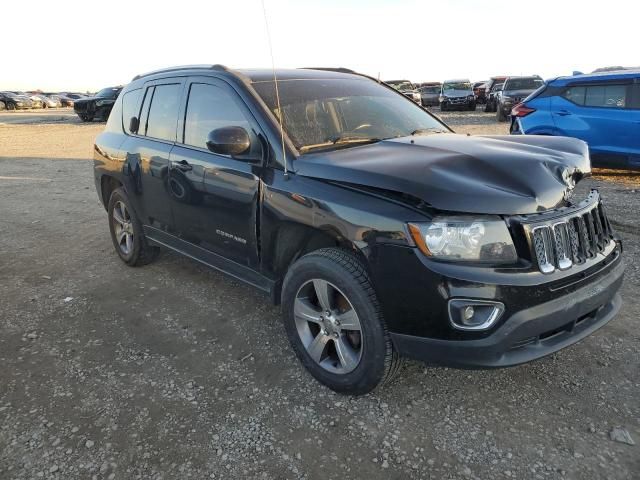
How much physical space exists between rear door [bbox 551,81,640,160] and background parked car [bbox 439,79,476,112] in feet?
55.4

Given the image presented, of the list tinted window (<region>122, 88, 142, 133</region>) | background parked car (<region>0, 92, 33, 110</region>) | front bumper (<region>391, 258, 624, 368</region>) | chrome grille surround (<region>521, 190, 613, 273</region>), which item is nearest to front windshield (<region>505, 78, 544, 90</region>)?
tinted window (<region>122, 88, 142, 133</region>)

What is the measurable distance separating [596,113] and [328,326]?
Result: 22.3 feet

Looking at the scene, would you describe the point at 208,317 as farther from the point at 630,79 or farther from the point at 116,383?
the point at 630,79

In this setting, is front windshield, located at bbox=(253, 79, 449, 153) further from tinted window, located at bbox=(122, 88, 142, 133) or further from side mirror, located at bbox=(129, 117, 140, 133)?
tinted window, located at bbox=(122, 88, 142, 133)

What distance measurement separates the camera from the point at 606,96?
24.7 feet

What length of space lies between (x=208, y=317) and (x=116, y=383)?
0.97 meters

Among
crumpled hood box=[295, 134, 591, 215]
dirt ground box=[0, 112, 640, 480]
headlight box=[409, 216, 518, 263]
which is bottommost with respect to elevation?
dirt ground box=[0, 112, 640, 480]

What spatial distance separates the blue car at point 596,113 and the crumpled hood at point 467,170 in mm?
5013

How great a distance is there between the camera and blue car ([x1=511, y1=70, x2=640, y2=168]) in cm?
719

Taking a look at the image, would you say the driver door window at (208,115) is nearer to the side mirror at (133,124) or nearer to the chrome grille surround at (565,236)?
the side mirror at (133,124)

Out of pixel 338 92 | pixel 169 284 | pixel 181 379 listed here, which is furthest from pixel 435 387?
pixel 169 284

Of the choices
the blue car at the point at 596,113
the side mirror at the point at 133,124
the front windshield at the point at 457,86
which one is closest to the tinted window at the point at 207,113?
Result: the side mirror at the point at 133,124

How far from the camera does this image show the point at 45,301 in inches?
166

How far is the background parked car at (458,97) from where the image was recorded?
24.0 metres
